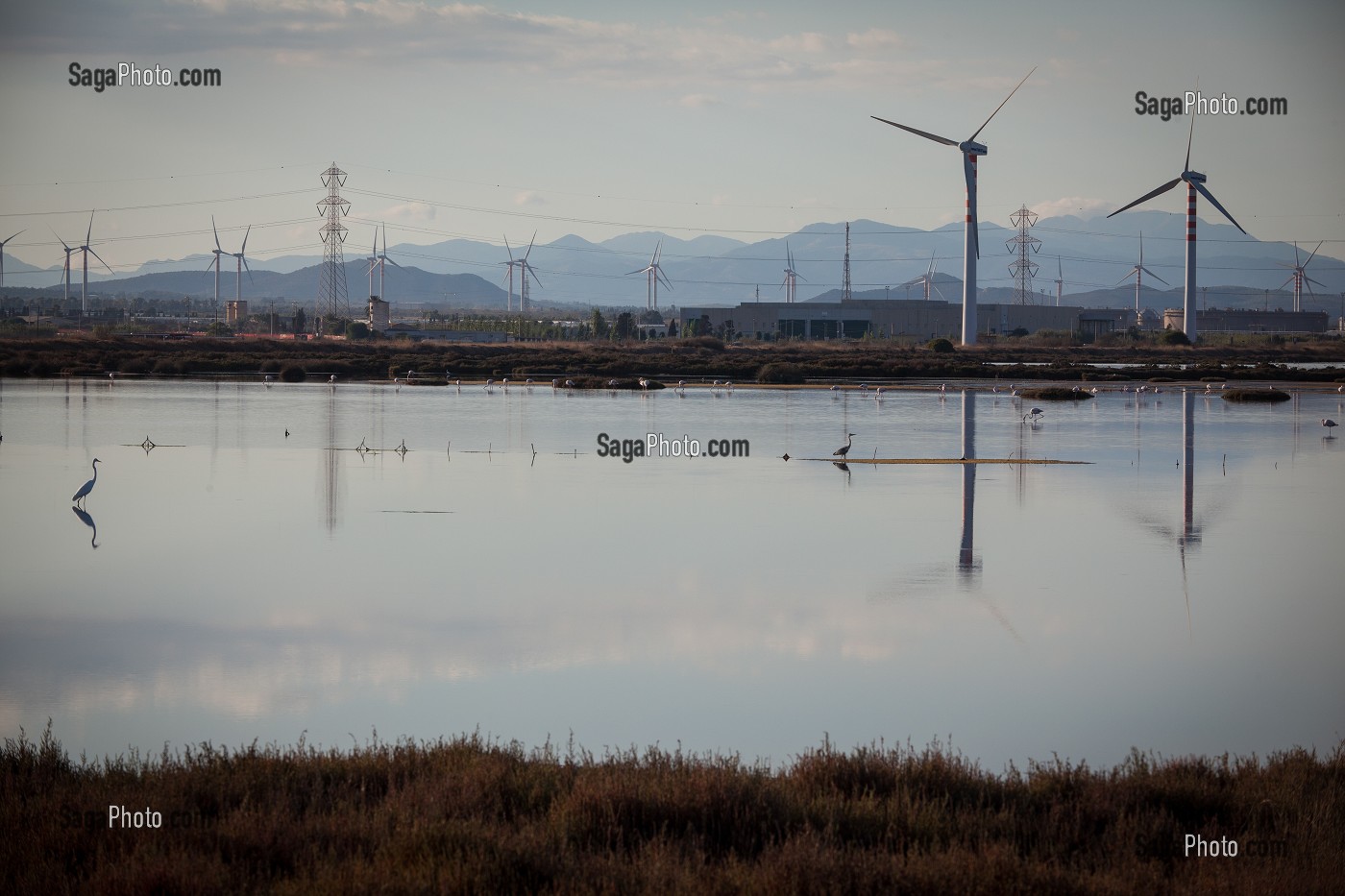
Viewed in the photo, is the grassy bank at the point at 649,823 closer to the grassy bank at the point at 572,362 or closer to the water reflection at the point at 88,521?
the water reflection at the point at 88,521

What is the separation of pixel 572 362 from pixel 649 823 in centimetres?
7478

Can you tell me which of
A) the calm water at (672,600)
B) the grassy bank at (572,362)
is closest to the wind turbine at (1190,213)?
the grassy bank at (572,362)

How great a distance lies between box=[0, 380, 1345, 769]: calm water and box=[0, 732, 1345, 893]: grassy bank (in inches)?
49.3

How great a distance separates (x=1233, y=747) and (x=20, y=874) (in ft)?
28.6

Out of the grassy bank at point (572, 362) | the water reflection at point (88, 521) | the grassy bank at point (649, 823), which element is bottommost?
the grassy bank at point (649, 823)

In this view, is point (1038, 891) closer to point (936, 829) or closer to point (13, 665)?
point (936, 829)

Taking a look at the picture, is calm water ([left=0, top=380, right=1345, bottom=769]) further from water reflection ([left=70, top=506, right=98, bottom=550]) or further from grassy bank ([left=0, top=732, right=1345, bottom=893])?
grassy bank ([left=0, top=732, right=1345, bottom=893])

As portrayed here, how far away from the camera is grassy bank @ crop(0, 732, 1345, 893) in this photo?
739cm

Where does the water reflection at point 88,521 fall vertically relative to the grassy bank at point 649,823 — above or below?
above

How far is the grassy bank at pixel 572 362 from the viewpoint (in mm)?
73062

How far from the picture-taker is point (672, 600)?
15977 millimetres

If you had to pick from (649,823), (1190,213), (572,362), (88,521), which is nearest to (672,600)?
(649,823)

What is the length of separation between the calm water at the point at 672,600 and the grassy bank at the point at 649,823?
1253 mm

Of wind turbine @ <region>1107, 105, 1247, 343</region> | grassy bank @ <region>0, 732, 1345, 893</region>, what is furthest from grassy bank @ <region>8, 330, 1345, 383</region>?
grassy bank @ <region>0, 732, 1345, 893</region>
